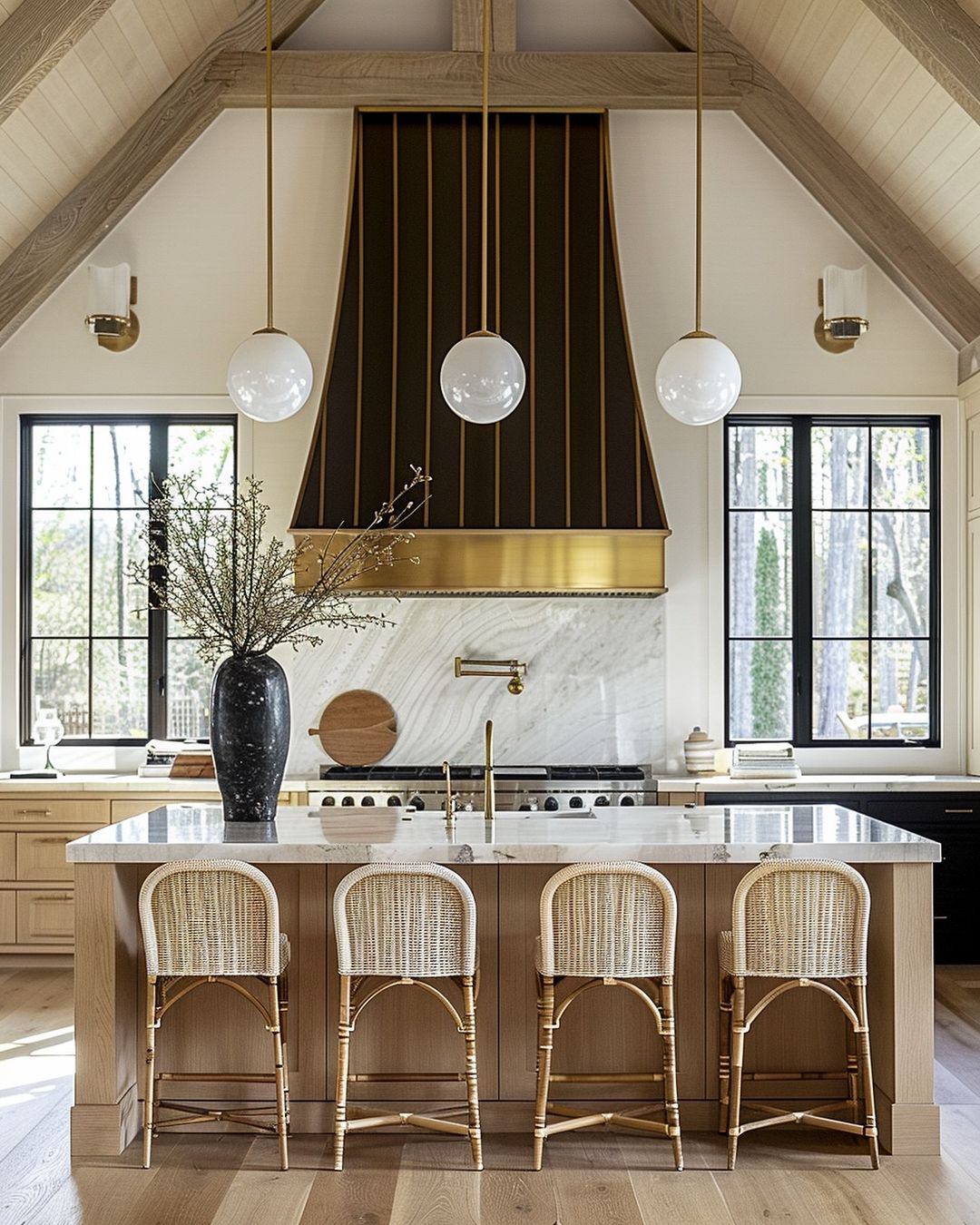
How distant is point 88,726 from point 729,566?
3.18m

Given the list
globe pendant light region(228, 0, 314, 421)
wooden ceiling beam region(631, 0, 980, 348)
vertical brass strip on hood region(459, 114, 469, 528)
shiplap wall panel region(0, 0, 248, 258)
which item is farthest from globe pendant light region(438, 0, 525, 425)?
wooden ceiling beam region(631, 0, 980, 348)

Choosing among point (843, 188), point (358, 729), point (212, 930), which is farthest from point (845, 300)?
point (212, 930)

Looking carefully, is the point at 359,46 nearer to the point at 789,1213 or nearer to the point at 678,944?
the point at 678,944

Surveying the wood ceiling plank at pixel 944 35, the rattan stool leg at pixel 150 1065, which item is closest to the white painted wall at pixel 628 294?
the wood ceiling plank at pixel 944 35

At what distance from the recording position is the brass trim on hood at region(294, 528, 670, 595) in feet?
17.1

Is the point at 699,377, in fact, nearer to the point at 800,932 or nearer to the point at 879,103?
the point at 800,932

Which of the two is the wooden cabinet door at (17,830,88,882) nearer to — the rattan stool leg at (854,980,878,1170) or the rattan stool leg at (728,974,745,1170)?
the rattan stool leg at (728,974,745,1170)

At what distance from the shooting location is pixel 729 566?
5.92m

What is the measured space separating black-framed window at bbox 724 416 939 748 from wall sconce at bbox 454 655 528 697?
105 centimetres

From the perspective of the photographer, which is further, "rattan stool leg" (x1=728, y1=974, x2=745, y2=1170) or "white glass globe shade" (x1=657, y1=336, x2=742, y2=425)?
"white glass globe shade" (x1=657, y1=336, x2=742, y2=425)

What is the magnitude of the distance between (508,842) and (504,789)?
1.85 metres

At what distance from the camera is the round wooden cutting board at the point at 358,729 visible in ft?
18.8

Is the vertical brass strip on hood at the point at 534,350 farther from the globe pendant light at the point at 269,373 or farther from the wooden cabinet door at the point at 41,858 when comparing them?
the wooden cabinet door at the point at 41,858

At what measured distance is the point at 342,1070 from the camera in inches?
128
